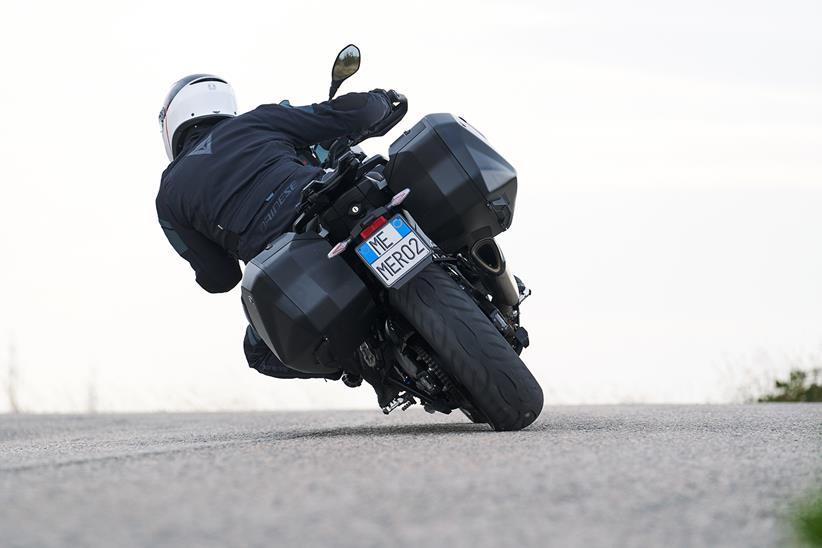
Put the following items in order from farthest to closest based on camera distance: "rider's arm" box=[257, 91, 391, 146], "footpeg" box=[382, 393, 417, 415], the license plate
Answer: "rider's arm" box=[257, 91, 391, 146] < "footpeg" box=[382, 393, 417, 415] < the license plate

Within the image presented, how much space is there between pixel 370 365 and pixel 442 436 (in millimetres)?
540

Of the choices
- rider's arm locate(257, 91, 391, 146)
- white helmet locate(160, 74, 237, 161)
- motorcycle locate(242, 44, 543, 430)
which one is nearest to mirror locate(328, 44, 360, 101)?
motorcycle locate(242, 44, 543, 430)

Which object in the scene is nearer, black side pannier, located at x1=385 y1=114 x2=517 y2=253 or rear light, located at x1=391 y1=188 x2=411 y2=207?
rear light, located at x1=391 y1=188 x2=411 y2=207

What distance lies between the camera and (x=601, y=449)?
405 cm

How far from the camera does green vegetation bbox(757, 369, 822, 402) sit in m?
11.0

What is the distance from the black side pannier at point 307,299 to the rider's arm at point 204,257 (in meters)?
1.07

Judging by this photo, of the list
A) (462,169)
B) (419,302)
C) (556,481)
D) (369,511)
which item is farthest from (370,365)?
(369,511)

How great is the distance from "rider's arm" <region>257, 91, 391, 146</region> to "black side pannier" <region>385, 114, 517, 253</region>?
0.85 m

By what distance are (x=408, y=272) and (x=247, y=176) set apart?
1.16 meters

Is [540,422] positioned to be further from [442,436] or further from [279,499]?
[279,499]

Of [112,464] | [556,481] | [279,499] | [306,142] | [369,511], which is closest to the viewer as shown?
[369,511]

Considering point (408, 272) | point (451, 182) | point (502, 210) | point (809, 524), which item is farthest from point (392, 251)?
point (809, 524)

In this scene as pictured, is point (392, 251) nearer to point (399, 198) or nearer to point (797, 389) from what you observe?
point (399, 198)

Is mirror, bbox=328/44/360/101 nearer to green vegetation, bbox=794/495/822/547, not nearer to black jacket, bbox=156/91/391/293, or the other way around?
black jacket, bbox=156/91/391/293
